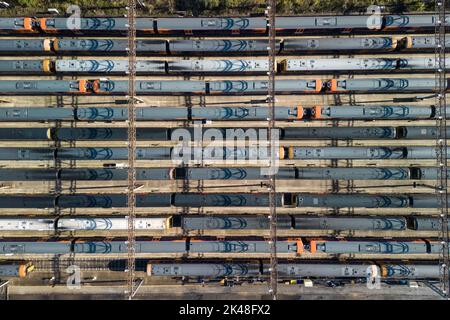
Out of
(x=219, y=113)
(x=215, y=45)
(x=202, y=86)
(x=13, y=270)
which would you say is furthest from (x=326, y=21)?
(x=13, y=270)

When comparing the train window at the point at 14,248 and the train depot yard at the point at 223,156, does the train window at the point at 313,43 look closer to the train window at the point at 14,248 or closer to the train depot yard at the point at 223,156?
the train depot yard at the point at 223,156

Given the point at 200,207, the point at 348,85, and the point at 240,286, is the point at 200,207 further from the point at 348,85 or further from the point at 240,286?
the point at 348,85

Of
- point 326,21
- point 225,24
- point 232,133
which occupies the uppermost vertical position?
point 326,21

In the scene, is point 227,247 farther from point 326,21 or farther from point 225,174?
point 326,21

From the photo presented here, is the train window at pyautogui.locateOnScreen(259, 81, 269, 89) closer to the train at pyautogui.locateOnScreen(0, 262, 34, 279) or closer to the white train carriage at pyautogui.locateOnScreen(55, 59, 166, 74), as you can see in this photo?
the white train carriage at pyautogui.locateOnScreen(55, 59, 166, 74)

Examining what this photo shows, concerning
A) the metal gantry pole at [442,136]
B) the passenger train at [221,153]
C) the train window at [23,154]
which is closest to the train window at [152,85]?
the passenger train at [221,153]

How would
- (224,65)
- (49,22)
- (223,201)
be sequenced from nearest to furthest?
1. (224,65)
2. (49,22)
3. (223,201)
